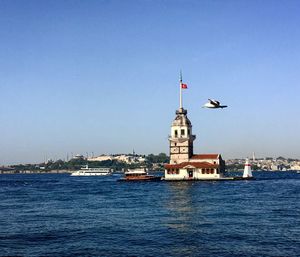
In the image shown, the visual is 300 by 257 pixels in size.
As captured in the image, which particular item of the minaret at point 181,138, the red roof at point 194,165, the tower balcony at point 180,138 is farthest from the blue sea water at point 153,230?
the tower balcony at point 180,138

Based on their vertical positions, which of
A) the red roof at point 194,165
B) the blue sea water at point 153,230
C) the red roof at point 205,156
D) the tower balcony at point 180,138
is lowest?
the blue sea water at point 153,230

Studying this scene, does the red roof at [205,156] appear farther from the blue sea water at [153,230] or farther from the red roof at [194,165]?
the blue sea water at [153,230]

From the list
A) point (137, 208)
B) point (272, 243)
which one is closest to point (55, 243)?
point (272, 243)

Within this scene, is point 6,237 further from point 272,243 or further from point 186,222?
point 272,243

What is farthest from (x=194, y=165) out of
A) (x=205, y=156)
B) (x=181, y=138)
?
(x=181, y=138)

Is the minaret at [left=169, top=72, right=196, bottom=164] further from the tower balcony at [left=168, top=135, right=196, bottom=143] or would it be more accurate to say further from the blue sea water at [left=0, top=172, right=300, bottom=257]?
the blue sea water at [left=0, top=172, right=300, bottom=257]

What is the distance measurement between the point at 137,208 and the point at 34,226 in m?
16.8

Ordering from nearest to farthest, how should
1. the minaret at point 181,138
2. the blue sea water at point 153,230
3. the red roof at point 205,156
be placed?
the blue sea water at point 153,230
the red roof at point 205,156
the minaret at point 181,138

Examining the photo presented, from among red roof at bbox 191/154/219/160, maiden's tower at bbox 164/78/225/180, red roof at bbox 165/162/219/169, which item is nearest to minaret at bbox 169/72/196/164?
maiden's tower at bbox 164/78/225/180

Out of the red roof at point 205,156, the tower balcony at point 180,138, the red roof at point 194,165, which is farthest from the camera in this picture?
the tower balcony at point 180,138

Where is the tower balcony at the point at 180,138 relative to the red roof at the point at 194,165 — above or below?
above

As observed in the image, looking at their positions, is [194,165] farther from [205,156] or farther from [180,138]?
[180,138]

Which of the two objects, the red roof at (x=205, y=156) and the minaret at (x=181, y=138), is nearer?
the red roof at (x=205, y=156)

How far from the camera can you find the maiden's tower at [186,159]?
131m
